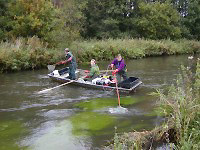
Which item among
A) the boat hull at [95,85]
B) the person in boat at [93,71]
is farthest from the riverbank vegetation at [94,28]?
the person in boat at [93,71]

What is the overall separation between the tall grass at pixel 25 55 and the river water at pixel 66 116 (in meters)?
3.57

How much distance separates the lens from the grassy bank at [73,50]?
61.0 feet

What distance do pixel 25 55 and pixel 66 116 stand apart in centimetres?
1040

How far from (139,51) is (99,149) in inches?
822

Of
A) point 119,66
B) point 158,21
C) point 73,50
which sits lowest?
point 73,50

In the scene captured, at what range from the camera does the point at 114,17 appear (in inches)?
1535

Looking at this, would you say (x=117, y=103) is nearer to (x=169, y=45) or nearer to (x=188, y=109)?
(x=188, y=109)

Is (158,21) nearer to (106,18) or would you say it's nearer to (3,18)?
(106,18)

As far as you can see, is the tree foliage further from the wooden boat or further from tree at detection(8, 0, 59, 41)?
the wooden boat

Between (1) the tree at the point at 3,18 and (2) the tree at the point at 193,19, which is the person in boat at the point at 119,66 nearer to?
(1) the tree at the point at 3,18

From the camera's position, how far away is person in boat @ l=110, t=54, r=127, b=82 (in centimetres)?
1297

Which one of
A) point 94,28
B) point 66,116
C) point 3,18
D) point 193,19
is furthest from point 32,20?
point 193,19

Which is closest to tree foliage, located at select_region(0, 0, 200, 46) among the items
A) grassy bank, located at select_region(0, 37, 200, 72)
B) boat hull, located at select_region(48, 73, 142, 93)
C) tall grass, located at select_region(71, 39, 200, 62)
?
tall grass, located at select_region(71, 39, 200, 62)

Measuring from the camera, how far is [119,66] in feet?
42.7
